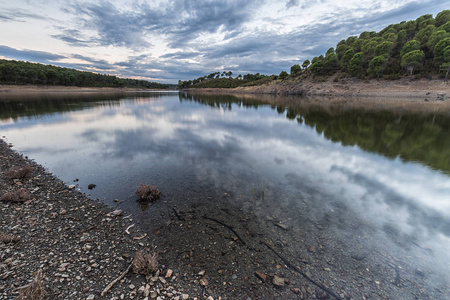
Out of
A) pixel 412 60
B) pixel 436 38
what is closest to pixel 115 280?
pixel 412 60

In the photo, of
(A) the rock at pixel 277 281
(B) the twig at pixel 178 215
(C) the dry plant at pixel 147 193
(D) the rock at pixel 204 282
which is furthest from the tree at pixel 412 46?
(D) the rock at pixel 204 282

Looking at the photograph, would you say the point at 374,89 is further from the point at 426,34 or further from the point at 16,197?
the point at 16,197

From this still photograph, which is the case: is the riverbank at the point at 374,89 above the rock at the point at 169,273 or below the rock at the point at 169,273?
above

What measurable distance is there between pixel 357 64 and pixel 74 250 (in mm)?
116930

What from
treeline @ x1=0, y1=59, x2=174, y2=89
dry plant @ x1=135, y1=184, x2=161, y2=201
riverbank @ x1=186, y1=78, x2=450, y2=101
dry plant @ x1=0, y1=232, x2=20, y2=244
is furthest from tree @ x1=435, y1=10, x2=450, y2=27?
treeline @ x1=0, y1=59, x2=174, y2=89

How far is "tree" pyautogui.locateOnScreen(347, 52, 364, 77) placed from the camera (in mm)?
87875

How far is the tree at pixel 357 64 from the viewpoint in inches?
3460

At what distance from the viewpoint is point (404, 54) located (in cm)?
7581

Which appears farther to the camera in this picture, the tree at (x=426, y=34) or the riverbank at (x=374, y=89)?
the tree at (x=426, y=34)

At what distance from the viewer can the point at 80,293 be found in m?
4.61

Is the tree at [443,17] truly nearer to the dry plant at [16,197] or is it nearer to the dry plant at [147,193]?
the dry plant at [147,193]

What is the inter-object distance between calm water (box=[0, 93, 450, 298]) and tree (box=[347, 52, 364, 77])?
80.6m

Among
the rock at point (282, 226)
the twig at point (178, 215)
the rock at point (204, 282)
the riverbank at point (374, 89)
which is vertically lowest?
the rock at point (282, 226)

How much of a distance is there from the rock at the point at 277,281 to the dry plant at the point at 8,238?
846cm
